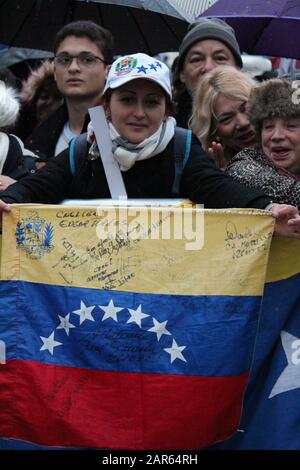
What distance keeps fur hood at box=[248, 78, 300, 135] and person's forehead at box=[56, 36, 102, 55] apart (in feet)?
4.39

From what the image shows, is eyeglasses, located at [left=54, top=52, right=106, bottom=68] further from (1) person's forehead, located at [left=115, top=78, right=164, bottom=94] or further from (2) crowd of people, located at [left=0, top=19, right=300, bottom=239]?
(1) person's forehead, located at [left=115, top=78, right=164, bottom=94]

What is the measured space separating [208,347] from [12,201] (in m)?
1.03

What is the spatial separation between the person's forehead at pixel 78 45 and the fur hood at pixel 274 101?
4.39ft

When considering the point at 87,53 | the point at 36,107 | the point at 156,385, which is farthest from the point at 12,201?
the point at 36,107

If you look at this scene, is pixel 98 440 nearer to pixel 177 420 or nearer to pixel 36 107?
pixel 177 420

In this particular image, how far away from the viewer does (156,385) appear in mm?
3873

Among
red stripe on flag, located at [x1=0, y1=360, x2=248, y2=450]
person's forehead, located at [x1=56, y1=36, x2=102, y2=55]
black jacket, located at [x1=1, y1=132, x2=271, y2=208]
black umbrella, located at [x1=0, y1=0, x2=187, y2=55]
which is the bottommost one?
red stripe on flag, located at [x1=0, y1=360, x2=248, y2=450]

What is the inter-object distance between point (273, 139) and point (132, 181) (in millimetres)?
734

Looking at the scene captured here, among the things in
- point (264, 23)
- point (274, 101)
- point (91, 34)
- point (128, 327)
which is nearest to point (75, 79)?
point (91, 34)

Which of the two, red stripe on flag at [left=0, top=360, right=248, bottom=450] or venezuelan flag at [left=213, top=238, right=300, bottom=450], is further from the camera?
venezuelan flag at [left=213, top=238, right=300, bottom=450]

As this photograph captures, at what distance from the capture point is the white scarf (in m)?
4.17

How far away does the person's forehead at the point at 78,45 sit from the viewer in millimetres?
5574

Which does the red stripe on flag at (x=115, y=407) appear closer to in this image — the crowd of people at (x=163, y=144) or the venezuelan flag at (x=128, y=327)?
the venezuelan flag at (x=128, y=327)

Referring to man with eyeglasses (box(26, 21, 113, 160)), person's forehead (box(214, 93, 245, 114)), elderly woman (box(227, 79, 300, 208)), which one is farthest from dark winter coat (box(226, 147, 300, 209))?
man with eyeglasses (box(26, 21, 113, 160))
